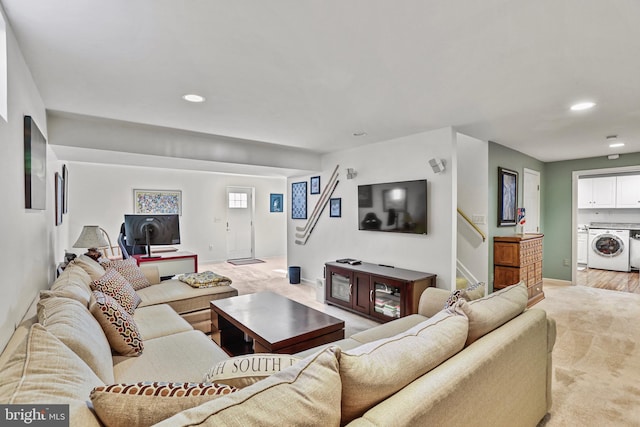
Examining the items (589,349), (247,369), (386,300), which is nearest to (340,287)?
(386,300)

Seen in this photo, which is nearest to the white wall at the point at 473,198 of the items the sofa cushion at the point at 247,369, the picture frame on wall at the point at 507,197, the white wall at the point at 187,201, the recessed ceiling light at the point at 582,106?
the picture frame on wall at the point at 507,197

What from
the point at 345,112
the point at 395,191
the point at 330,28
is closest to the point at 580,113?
the point at 395,191

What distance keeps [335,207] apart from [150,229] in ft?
8.86

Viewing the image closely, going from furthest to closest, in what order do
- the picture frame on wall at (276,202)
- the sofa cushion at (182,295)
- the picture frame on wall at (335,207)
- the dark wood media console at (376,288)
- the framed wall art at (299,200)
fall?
the picture frame on wall at (276,202)
the framed wall art at (299,200)
the picture frame on wall at (335,207)
the dark wood media console at (376,288)
the sofa cushion at (182,295)

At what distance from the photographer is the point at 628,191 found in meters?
6.56

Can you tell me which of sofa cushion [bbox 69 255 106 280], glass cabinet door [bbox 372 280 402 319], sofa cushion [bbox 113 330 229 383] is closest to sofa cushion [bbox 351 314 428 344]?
sofa cushion [bbox 113 330 229 383]

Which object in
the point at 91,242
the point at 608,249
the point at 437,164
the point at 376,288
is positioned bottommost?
the point at 376,288

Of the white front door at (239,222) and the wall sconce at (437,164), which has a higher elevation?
the wall sconce at (437,164)

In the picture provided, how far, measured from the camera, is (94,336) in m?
1.57

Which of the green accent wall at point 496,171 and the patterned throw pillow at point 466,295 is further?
the green accent wall at point 496,171

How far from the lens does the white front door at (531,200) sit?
5305 millimetres

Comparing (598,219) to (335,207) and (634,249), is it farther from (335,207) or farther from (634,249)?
(335,207)

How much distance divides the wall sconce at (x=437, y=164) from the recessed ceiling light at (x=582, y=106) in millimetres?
1260

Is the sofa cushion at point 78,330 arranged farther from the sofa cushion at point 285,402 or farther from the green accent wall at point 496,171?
the green accent wall at point 496,171
